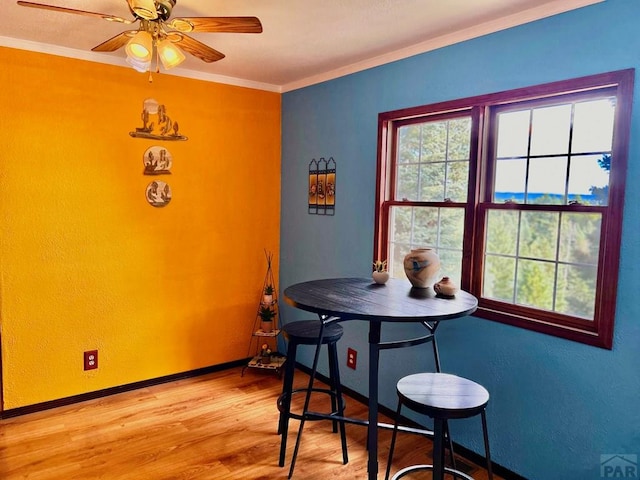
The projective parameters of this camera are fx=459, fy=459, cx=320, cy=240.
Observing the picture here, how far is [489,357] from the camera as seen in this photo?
2.42m

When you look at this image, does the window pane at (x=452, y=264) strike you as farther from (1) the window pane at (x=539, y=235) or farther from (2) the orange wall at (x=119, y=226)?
(2) the orange wall at (x=119, y=226)

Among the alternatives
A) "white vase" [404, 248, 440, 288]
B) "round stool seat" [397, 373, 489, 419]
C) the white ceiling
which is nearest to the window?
"white vase" [404, 248, 440, 288]

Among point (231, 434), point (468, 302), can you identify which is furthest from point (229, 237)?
point (468, 302)

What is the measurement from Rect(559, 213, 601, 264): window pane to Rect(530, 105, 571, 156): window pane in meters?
0.33

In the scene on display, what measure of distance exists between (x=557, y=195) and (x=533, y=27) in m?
0.81

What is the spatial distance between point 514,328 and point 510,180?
76 cm

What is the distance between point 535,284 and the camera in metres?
2.30

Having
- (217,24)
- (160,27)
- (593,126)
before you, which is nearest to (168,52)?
(160,27)

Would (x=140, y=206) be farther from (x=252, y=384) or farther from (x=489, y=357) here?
(x=489, y=357)

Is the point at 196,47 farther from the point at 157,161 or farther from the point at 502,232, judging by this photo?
the point at 502,232

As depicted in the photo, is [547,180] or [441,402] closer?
[441,402]

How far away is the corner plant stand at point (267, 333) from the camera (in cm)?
368

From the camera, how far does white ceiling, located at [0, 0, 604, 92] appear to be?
2.18m

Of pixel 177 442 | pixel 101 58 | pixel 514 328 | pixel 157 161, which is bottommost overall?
pixel 177 442
